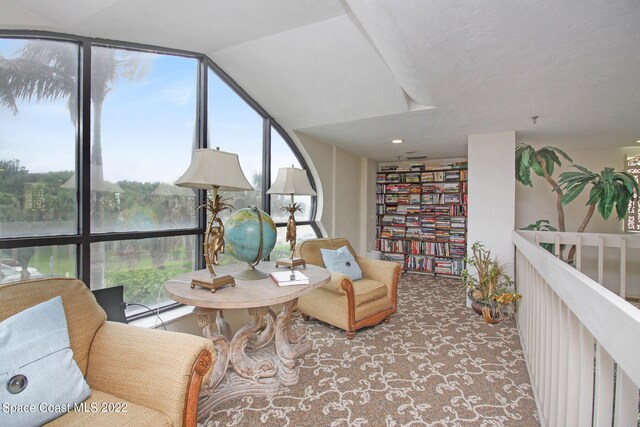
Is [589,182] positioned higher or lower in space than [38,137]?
lower

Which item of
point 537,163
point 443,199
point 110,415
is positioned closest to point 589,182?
point 537,163

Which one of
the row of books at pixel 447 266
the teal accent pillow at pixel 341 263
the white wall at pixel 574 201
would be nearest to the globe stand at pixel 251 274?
the teal accent pillow at pixel 341 263

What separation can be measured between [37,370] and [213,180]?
1050 mm

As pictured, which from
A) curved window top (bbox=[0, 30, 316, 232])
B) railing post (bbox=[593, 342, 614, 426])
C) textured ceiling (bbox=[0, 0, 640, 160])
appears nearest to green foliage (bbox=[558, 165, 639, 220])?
textured ceiling (bbox=[0, 0, 640, 160])

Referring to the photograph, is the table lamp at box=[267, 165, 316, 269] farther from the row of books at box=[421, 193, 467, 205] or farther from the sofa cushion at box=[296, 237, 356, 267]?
the row of books at box=[421, 193, 467, 205]

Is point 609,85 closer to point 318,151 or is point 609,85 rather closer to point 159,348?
point 318,151

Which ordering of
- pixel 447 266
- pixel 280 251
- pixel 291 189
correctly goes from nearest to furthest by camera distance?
pixel 291 189, pixel 280 251, pixel 447 266

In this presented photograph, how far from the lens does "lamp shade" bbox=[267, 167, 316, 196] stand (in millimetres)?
2469

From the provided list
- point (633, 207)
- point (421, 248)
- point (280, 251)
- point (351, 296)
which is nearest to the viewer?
point (351, 296)

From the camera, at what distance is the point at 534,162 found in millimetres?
3262

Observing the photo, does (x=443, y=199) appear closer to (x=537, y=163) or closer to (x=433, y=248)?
(x=433, y=248)

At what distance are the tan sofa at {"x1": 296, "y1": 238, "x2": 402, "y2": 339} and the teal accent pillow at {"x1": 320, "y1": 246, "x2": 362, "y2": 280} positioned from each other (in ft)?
0.22

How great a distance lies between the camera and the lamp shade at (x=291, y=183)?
2.47m

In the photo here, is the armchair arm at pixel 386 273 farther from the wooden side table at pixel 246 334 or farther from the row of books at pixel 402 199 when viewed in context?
the row of books at pixel 402 199
